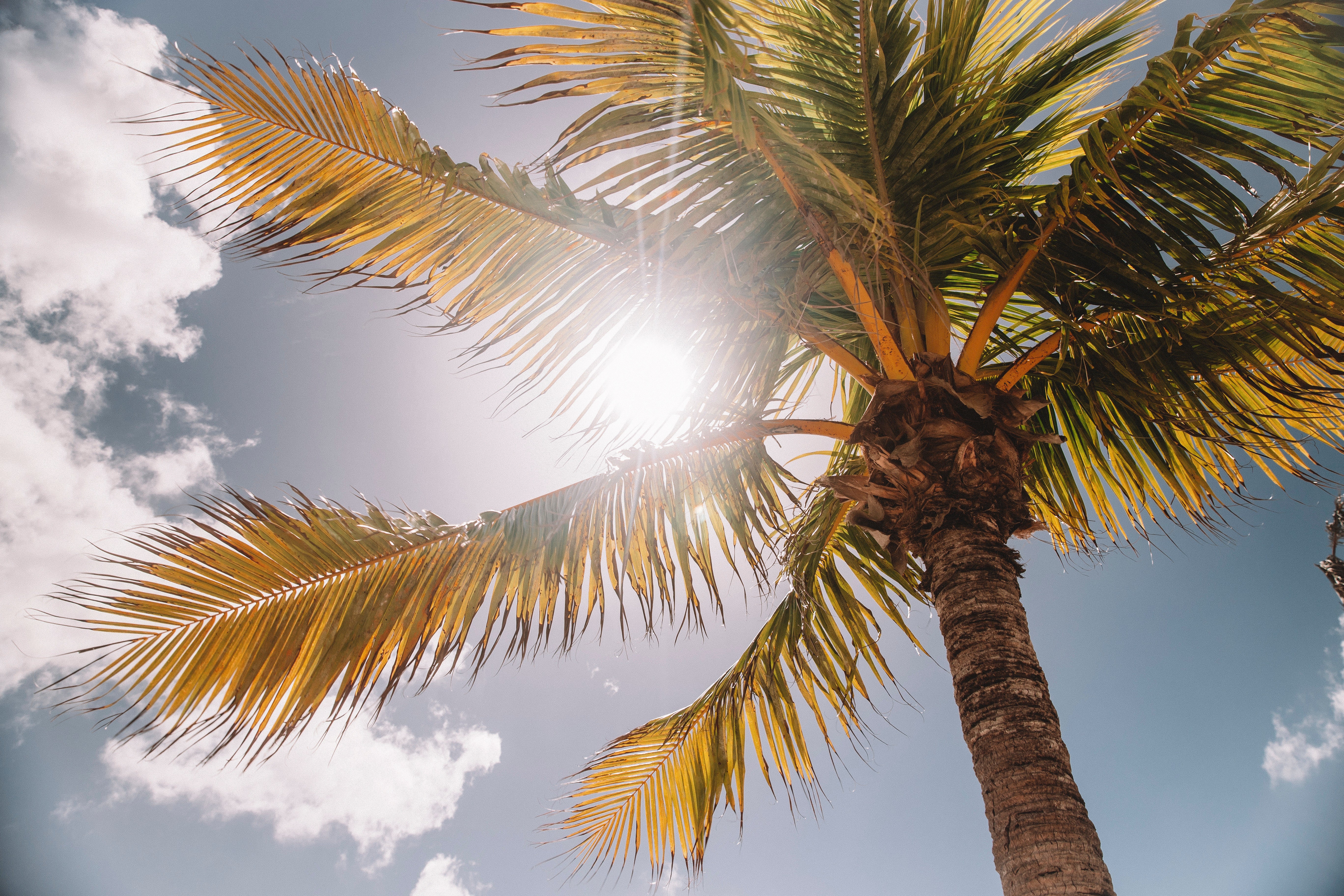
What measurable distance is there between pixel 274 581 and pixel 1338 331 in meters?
4.77

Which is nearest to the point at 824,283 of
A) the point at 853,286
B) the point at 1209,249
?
the point at 853,286

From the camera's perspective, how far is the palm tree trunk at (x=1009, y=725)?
2.12 m

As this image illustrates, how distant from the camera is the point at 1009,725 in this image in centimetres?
239

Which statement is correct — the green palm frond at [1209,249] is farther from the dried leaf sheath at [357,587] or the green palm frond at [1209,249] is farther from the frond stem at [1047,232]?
the dried leaf sheath at [357,587]

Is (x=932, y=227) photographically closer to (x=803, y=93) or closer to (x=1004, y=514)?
(x=803, y=93)

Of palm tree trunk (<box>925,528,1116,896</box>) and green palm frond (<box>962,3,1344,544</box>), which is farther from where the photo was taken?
green palm frond (<box>962,3,1344,544</box>)

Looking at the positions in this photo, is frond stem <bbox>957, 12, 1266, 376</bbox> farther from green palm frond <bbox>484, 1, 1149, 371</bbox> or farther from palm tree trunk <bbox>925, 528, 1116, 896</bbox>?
palm tree trunk <bbox>925, 528, 1116, 896</bbox>

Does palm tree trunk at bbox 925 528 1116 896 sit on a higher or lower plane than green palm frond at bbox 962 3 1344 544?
lower

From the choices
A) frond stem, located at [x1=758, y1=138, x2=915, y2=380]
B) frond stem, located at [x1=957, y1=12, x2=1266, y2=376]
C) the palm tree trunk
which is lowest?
the palm tree trunk

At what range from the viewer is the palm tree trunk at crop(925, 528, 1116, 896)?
2.12 metres

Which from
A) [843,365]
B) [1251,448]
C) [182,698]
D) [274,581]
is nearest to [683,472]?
[843,365]

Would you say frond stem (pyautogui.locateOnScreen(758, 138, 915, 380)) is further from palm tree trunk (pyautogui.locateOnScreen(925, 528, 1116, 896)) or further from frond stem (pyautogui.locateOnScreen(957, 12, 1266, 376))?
palm tree trunk (pyautogui.locateOnScreen(925, 528, 1116, 896))

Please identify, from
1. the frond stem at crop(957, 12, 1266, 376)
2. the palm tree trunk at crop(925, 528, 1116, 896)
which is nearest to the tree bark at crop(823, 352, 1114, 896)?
the palm tree trunk at crop(925, 528, 1116, 896)

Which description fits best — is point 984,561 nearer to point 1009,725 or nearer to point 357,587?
point 1009,725
